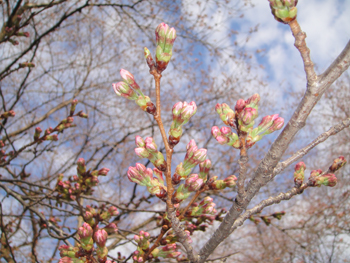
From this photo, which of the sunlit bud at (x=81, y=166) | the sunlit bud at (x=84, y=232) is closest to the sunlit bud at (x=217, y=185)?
the sunlit bud at (x=84, y=232)

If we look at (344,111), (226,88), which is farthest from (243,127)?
(344,111)

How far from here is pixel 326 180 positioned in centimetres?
138

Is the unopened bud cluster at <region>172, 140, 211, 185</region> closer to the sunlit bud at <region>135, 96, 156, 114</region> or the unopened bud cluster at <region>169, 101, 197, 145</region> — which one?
the unopened bud cluster at <region>169, 101, 197, 145</region>

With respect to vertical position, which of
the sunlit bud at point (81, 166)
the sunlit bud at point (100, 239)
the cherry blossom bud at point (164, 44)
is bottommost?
the sunlit bud at point (100, 239)

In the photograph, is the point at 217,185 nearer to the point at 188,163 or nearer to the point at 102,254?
the point at 188,163

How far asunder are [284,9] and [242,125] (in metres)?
0.45

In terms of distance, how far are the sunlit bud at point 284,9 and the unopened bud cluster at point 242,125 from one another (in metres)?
0.36

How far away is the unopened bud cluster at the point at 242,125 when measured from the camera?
109 cm

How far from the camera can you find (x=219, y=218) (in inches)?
101

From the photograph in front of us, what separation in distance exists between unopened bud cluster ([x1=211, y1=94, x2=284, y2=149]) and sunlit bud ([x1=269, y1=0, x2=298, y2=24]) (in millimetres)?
359

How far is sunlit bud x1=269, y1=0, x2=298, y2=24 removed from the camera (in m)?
0.83

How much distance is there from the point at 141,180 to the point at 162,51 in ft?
1.88

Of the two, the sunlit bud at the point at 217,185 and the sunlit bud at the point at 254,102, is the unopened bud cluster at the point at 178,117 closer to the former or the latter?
the sunlit bud at the point at 254,102

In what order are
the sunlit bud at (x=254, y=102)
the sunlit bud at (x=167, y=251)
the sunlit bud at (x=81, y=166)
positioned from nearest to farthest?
the sunlit bud at (x=254, y=102) → the sunlit bud at (x=167, y=251) → the sunlit bud at (x=81, y=166)
